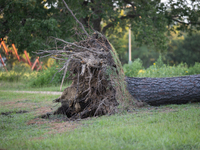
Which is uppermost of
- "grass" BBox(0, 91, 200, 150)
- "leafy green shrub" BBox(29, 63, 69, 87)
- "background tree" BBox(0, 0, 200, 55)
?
"background tree" BBox(0, 0, 200, 55)

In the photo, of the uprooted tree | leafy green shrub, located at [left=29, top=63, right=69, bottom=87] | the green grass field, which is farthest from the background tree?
the green grass field

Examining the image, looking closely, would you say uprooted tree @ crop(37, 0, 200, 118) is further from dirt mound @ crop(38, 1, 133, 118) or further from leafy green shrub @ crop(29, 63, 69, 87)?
leafy green shrub @ crop(29, 63, 69, 87)

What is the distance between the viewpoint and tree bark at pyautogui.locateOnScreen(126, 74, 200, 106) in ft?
19.5

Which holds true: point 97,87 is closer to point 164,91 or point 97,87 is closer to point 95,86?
point 95,86

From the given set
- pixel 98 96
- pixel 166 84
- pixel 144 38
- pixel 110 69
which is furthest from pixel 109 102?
pixel 144 38

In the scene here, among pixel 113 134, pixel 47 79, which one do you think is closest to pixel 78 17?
pixel 47 79

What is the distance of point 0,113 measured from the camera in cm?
601

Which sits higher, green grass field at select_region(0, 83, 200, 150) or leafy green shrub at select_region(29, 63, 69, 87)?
green grass field at select_region(0, 83, 200, 150)

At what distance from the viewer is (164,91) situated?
19.5 ft

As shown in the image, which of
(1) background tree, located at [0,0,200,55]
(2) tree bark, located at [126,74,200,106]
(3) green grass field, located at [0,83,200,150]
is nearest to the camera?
(3) green grass field, located at [0,83,200,150]

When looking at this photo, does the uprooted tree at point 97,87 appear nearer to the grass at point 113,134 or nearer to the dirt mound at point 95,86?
the dirt mound at point 95,86

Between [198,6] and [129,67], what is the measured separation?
7.08 meters

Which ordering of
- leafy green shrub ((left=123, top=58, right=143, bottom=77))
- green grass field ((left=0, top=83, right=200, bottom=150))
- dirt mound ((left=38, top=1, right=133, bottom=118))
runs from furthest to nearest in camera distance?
leafy green shrub ((left=123, top=58, right=143, bottom=77)) < dirt mound ((left=38, top=1, right=133, bottom=118)) < green grass field ((left=0, top=83, right=200, bottom=150))

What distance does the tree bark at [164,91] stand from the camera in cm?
595
